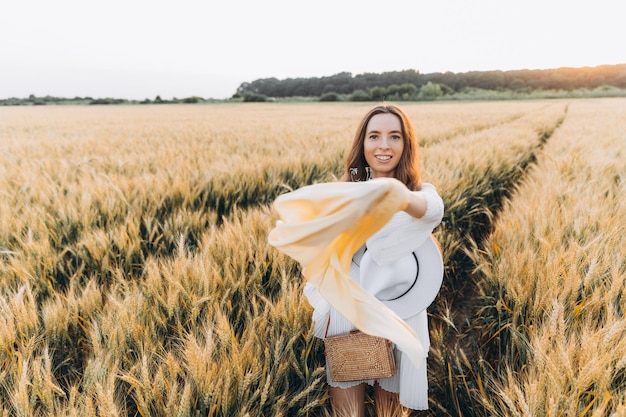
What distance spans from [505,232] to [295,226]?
1.63 meters

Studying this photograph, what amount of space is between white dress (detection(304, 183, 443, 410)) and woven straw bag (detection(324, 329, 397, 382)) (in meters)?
0.08

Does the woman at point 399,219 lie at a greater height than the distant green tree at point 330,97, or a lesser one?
lesser

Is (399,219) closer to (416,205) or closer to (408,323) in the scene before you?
(416,205)

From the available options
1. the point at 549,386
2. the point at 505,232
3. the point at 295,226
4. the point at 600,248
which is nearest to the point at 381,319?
the point at 295,226

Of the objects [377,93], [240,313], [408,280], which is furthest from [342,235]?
[377,93]

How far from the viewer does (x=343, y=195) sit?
0.75m

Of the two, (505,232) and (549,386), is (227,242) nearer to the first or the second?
(549,386)

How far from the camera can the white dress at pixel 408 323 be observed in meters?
1.13

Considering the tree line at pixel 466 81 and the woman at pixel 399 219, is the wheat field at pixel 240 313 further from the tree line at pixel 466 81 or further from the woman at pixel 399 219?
the tree line at pixel 466 81

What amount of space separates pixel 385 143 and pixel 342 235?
0.76 m

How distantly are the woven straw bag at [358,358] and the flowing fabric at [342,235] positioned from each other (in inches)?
15.1

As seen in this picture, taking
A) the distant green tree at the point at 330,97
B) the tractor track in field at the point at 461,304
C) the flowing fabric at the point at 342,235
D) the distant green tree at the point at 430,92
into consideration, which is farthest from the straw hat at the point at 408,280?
the distant green tree at the point at 430,92

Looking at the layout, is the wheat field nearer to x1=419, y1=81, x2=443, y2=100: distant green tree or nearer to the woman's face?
the woman's face

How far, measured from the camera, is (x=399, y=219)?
1143 mm
